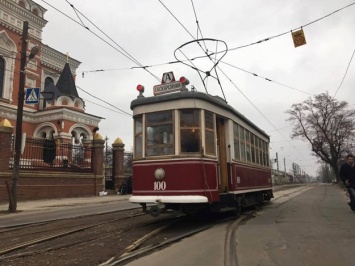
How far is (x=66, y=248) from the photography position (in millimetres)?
6926

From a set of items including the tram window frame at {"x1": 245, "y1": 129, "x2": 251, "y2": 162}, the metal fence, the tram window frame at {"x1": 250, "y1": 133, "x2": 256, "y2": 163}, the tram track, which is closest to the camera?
the tram track

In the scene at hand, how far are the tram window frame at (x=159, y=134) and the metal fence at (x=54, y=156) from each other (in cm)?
1317

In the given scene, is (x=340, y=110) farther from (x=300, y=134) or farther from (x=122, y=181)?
(x=122, y=181)

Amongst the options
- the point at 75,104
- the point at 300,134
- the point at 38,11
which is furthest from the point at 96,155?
the point at 300,134

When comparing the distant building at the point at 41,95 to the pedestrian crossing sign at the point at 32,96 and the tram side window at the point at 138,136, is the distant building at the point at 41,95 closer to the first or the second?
the pedestrian crossing sign at the point at 32,96

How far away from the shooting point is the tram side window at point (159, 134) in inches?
363

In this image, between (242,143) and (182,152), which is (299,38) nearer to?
(242,143)

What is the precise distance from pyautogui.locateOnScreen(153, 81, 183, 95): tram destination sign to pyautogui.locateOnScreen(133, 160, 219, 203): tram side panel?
1.96 meters

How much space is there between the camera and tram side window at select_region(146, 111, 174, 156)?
30.2 feet

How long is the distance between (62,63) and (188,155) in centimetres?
3436

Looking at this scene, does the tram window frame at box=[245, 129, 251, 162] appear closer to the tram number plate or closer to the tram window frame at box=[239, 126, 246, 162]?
the tram window frame at box=[239, 126, 246, 162]

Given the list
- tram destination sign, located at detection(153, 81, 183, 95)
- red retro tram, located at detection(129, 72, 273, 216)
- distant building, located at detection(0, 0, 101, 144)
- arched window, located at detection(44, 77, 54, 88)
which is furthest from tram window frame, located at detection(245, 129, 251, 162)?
arched window, located at detection(44, 77, 54, 88)

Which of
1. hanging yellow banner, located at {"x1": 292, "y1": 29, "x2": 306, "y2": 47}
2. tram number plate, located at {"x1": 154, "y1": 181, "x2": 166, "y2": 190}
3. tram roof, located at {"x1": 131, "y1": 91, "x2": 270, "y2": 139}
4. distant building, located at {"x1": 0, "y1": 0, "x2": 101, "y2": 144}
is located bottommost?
tram number plate, located at {"x1": 154, "y1": 181, "x2": 166, "y2": 190}

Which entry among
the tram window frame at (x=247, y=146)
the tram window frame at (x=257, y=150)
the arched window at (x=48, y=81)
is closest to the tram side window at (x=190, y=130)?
the tram window frame at (x=247, y=146)
